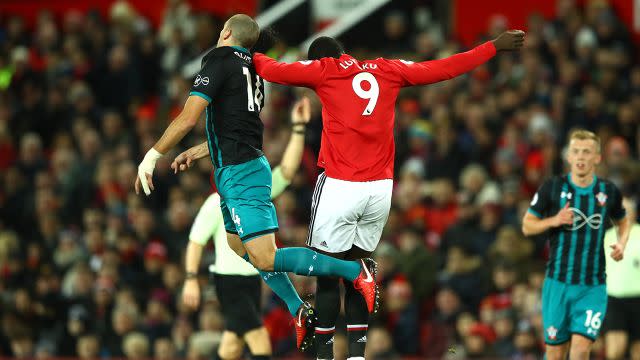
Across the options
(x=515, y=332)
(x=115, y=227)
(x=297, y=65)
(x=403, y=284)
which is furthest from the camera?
(x=115, y=227)

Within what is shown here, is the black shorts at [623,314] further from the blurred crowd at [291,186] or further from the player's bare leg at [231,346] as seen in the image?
the player's bare leg at [231,346]

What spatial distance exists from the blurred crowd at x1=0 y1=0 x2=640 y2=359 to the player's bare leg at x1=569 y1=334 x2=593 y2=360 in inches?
112

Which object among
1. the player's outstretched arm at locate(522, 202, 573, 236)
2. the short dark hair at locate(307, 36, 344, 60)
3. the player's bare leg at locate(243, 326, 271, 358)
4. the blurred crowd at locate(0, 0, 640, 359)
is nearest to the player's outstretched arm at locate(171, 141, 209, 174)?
the short dark hair at locate(307, 36, 344, 60)

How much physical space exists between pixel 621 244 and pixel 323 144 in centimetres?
247

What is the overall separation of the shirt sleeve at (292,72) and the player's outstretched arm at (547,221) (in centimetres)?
217

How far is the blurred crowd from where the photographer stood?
14.5 m

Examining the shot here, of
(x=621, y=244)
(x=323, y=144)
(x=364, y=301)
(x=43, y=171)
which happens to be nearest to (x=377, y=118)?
(x=323, y=144)

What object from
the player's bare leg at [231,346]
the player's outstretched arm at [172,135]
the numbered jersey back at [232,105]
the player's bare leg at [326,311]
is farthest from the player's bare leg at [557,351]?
the player's outstretched arm at [172,135]

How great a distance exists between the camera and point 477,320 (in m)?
14.4

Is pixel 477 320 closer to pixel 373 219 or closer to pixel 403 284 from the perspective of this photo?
pixel 403 284

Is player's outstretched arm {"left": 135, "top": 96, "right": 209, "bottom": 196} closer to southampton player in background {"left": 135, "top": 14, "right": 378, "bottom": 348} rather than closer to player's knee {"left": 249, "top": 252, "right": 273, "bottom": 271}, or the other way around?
southampton player in background {"left": 135, "top": 14, "right": 378, "bottom": 348}

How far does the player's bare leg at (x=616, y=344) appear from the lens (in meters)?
12.8

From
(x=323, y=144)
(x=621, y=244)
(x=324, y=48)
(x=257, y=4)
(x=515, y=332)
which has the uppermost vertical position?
(x=257, y=4)

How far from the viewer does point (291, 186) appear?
16.0 metres
